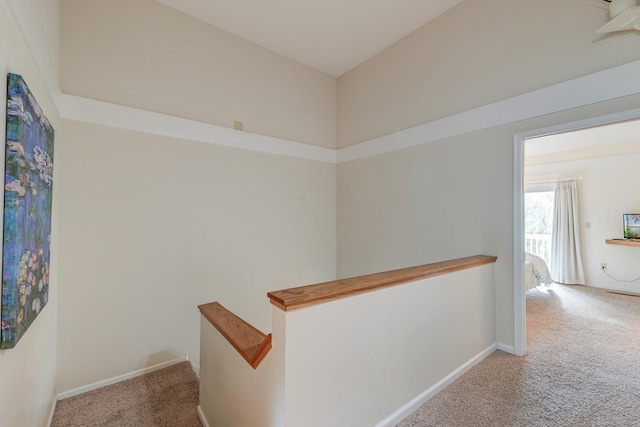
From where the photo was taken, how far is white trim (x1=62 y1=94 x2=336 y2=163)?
224cm

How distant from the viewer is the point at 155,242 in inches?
100

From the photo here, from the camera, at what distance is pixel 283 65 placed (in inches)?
142

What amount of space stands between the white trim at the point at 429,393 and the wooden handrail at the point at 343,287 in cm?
77

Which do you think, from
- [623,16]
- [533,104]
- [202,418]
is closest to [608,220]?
[533,104]

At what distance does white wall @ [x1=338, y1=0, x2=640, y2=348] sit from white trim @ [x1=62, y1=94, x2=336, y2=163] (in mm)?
1206

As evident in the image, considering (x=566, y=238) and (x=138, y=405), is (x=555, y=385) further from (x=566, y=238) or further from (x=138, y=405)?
(x=566, y=238)

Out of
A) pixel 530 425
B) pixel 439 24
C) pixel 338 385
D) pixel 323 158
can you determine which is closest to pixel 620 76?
pixel 439 24

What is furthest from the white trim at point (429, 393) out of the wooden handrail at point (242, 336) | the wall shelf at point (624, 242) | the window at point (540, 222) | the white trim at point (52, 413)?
the window at point (540, 222)

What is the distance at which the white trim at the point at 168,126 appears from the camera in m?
2.24

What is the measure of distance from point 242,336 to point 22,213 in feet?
3.67

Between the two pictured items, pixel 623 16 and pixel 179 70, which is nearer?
pixel 623 16

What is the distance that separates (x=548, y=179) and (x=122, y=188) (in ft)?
23.4

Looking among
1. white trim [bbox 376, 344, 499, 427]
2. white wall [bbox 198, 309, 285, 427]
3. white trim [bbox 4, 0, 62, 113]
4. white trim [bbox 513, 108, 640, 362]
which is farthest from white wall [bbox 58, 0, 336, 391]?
white trim [bbox 513, 108, 640, 362]

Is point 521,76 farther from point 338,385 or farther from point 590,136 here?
point 590,136
